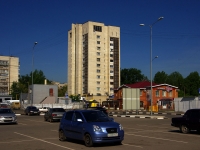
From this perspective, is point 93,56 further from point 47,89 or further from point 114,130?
point 114,130

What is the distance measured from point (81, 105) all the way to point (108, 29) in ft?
157

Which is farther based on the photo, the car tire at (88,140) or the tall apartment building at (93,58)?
the tall apartment building at (93,58)

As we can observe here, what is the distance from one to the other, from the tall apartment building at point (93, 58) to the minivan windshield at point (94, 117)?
96508mm

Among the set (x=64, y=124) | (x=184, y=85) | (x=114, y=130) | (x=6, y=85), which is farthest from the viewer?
(x=6, y=85)

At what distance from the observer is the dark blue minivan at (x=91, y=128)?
1245cm

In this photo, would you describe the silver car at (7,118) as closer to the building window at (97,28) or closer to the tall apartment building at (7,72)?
the building window at (97,28)

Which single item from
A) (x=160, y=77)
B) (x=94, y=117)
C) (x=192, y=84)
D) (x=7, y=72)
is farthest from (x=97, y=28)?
(x=94, y=117)

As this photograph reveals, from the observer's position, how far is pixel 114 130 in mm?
12625

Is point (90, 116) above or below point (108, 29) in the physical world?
below

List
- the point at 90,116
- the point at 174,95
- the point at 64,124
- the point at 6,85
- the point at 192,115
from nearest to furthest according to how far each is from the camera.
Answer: the point at 90,116, the point at 64,124, the point at 192,115, the point at 174,95, the point at 6,85

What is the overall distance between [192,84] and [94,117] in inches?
4654

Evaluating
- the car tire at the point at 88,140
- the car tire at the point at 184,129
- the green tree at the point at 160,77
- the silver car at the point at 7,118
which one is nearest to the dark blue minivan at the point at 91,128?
the car tire at the point at 88,140

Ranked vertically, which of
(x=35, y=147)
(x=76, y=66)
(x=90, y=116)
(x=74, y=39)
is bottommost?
(x=35, y=147)

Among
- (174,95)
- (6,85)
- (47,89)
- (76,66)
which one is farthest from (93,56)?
(6,85)
